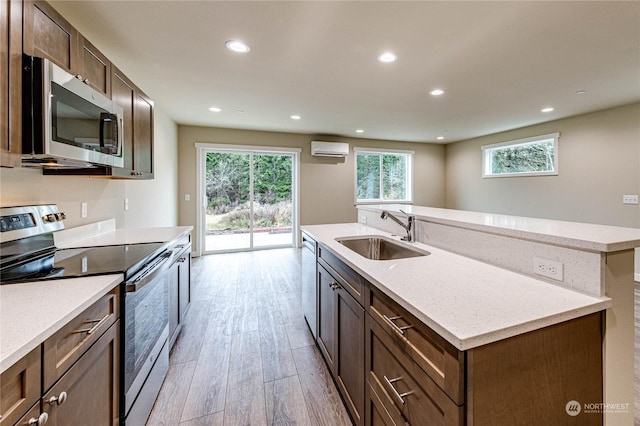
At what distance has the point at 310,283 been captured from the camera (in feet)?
7.51

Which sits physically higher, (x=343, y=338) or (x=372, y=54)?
(x=372, y=54)

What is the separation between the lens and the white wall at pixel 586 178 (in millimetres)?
3828

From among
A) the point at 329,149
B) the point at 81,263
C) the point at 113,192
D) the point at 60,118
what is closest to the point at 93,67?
the point at 60,118

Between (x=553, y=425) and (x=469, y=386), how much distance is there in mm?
414

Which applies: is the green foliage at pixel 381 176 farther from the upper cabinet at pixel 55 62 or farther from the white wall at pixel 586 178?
the upper cabinet at pixel 55 62

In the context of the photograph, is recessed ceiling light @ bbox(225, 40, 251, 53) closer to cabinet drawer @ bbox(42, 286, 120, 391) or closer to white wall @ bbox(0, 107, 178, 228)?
white wall @ bbox(0, 107, 178, 228)

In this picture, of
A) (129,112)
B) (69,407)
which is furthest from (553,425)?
A: (129,112)

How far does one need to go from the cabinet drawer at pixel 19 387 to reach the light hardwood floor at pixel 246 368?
101cm

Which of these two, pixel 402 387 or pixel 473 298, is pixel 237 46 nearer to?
pixel 473 298

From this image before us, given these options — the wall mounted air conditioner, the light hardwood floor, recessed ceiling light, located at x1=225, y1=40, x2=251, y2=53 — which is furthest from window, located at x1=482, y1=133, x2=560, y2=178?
recessed ceiling light, located at x1=225, y1=40, x2=251, y2=53

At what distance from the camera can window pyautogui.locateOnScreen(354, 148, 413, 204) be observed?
6477 millimetres

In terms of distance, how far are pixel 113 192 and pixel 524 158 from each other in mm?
6670

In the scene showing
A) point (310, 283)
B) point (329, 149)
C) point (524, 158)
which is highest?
point (329, 149)

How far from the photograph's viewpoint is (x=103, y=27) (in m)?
2.02
